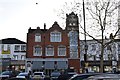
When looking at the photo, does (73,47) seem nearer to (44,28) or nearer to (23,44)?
(44,28)

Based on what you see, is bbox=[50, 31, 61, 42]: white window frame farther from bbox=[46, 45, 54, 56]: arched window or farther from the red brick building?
bbox=[46, 45, 54, 56]: arched window

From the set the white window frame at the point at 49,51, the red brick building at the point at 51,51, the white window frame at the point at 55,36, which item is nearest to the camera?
the red brick building at the point at 51,51

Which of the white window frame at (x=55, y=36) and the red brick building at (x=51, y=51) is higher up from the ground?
the white window frame at (x=55, y=36)

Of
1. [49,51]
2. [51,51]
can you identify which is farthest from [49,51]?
[51,51]

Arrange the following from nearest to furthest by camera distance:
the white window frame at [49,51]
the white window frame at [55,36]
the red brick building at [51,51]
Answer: the red brick building at [51,51], the white window frame at [49,51], the white window frame at [55,36]

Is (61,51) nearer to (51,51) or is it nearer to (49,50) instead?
(51,51)

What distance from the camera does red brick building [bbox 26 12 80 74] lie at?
73.8 metres

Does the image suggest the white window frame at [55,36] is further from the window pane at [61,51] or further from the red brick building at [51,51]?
the window pane at [61,51]

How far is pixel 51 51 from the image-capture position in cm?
7494

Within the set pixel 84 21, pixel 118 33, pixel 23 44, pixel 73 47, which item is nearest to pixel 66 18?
pixel 84 21

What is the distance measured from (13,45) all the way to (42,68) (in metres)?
21.9

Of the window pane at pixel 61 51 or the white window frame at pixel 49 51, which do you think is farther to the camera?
the white window frame at pixel 49 51

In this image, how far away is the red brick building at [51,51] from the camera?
242 ft

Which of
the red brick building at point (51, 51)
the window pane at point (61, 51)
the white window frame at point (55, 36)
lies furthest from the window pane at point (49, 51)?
the white window frame at point (55, 36)
